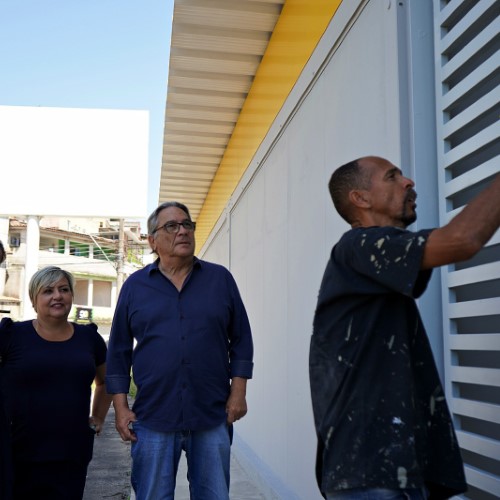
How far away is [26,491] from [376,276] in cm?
230

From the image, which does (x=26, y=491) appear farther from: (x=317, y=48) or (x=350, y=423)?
(x=317, y=48)

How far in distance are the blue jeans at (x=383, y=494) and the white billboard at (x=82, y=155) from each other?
70.3 feet

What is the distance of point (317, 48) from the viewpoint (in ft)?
12.7

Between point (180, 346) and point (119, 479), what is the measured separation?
3.81 meters

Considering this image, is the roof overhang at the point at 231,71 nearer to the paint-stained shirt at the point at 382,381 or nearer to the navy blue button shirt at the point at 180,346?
the navy blue button shirt at the point at 180,346

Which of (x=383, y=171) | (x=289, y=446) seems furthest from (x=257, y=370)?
(x=383, y=171)

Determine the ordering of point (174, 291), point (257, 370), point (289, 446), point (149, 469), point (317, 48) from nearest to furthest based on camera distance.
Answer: point (149, 469)
point (174, 291)
point (317, 48)
point (289, 446)
point (257, 370)

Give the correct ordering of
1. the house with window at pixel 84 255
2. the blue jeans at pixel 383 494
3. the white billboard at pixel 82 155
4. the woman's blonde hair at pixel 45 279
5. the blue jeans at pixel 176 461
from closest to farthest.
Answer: the blue jeans at pixel 383 494 → the blue jeans at pixel 176 461 → the woman's blonde hair at pixel 45 279 → the white billboard at pixel 82 155 → the house with window at pixel 84 255

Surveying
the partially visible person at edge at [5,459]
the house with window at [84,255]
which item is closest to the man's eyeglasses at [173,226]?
the partially visible person at edge at [5,459]

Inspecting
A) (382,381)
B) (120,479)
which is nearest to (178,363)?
(382,381)

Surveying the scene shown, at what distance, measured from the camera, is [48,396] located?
3188mm

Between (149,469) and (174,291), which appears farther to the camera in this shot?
(174,291)

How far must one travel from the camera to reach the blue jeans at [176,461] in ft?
9.89

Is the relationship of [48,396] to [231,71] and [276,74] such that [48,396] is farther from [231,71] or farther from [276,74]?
[231,71]
